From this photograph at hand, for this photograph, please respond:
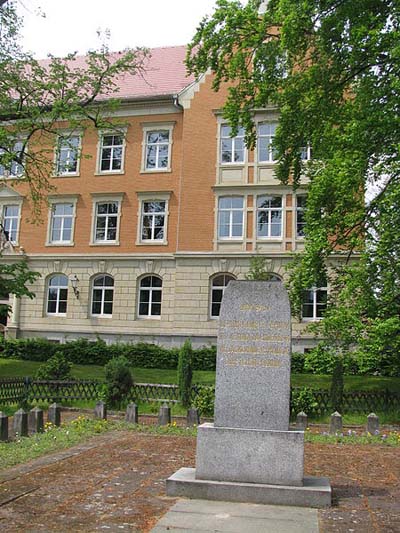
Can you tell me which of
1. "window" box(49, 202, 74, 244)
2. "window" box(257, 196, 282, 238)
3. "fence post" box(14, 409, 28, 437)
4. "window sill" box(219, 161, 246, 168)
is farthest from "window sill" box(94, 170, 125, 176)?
"fence post" box(14, 409, 28, 437)

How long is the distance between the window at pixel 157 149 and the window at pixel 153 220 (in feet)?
7.27

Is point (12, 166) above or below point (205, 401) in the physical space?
above

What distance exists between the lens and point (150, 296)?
31.9 meters

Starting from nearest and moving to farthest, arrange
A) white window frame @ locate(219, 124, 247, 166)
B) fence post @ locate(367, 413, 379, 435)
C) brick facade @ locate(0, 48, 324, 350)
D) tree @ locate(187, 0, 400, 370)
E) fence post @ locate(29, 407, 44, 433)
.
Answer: fence post @ locate(29, 407, 44, 433) < fence post @ locate(367, 413, 379, 435) < tree @ locate(187, 0, 400, 370) < brick facade @ locate(0, 48, 324, 350) < white window frame @ locate(219, 124, 247, 166)

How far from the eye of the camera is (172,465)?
8.47m

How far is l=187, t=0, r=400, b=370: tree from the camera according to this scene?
15508 mm

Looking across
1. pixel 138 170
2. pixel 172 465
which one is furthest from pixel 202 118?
pixel 172 465

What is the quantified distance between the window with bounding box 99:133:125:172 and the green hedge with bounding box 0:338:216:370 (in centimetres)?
1059

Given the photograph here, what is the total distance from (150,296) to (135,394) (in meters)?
14.1

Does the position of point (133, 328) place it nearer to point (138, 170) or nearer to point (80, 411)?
point (138, 170)

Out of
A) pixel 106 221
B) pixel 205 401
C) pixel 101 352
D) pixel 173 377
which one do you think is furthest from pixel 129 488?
pixel 106 221

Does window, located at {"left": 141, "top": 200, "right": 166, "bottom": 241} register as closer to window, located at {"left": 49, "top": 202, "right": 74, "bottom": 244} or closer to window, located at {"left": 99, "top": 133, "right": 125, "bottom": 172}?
window, located at {"left": 99, "top": 133, "right": 125, "bottom": 172}

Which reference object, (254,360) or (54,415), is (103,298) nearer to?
(54,415)

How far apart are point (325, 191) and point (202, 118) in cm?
1706
